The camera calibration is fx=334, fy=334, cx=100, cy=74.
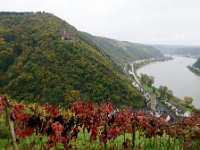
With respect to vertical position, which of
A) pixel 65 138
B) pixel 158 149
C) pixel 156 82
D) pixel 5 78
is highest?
pixel 65 138

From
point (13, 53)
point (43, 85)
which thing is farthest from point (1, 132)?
point (13, 53)

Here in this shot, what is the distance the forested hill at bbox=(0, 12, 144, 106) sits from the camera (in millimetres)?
76125

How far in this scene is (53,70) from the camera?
85.4 meters

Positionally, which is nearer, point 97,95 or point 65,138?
point 65,138

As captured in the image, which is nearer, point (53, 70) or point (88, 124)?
point (88, 124)

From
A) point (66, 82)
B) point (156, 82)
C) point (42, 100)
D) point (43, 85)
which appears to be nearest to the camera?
point (42, 100)

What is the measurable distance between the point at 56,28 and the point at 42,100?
152 ft

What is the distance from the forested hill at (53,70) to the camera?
7612 cm

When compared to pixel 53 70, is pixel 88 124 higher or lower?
higher

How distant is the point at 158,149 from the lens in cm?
1186

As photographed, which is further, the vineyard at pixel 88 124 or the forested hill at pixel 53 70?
the forested hill at pixel 53 70

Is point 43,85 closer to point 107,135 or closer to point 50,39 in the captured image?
point 50,39

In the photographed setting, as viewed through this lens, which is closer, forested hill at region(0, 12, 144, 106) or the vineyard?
the vineyard

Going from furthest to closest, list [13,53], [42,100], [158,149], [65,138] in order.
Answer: [13,53]
[42,100]
[158,149]
[65,138]
